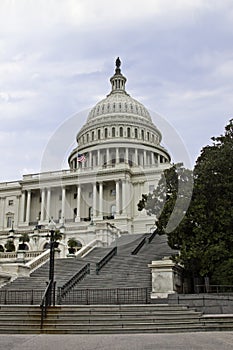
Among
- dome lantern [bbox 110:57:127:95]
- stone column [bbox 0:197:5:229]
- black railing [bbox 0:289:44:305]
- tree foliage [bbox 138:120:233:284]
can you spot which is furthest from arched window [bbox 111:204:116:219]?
dome lantern [bbox 110:57:127:95]

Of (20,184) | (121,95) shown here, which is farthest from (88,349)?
(121,95)

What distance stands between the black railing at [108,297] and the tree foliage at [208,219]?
3.40 metres

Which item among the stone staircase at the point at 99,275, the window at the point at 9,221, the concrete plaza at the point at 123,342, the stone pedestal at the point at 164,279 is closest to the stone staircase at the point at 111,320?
the concrete plaza at the point at 123,342

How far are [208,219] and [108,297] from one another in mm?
7184

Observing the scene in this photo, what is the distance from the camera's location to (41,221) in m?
71.8

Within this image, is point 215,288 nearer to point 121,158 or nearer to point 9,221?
point 9,221

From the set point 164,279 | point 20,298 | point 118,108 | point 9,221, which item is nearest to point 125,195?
point 9,221

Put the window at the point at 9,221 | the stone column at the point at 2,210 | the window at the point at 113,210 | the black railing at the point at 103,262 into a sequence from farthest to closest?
the stone column at the point at 2,210, the window at the point at 9,221, the window at the point at 113,210, the black railing at the point at 103,262

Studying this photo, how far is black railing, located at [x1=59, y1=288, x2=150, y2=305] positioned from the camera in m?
18.0

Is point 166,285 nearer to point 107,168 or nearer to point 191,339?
point 191,339

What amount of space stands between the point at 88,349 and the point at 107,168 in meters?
62.6

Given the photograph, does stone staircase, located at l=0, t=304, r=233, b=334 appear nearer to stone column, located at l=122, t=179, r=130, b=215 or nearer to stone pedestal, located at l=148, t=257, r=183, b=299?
stone pedestal, located at l=148, t=257, r=183, b=299

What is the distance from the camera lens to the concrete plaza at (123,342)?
10.2 meters

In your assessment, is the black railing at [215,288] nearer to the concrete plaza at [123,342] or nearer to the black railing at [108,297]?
the black railing at [108,297]
